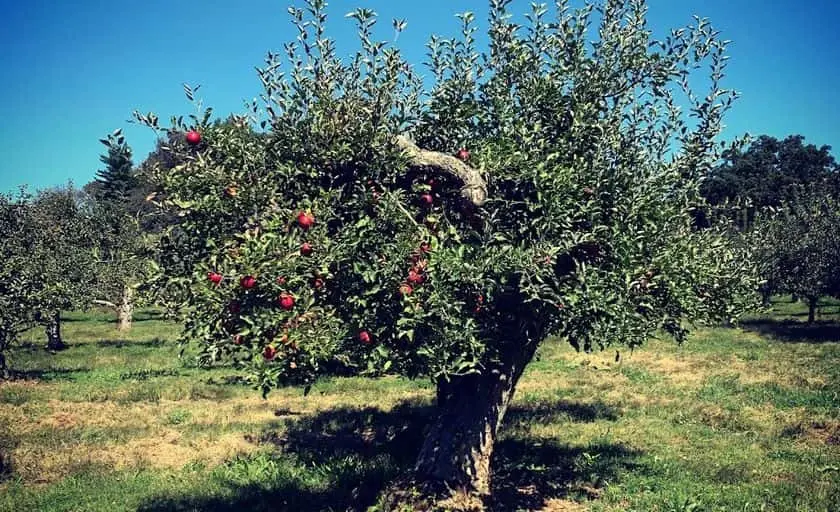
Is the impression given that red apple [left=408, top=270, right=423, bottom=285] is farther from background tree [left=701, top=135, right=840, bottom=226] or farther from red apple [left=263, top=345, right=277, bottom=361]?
background tree [left=701, top=135, right=840, bottom=226]

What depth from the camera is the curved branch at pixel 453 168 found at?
8594mm

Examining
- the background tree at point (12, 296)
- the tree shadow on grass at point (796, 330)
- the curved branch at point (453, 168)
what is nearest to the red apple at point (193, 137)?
the curved branch at point (453, 168)

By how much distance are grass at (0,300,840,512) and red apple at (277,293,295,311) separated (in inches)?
228

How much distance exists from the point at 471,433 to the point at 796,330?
1292 inches

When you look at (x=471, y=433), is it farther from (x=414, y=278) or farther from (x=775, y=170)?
(x=775, y=170)

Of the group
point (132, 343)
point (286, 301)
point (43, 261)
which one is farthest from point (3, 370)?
point (286, 301)

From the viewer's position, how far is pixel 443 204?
902 cm

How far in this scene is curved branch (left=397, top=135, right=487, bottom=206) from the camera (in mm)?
8594

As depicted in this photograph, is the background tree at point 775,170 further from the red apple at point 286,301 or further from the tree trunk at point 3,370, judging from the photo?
the red apple at point 286,301

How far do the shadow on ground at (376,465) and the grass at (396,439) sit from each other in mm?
55

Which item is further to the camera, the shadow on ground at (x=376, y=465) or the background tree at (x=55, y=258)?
the background tree at (x=55, y=258)

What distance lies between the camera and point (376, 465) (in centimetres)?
1349

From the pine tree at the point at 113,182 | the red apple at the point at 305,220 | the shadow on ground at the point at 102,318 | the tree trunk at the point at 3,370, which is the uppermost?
the pine tree at the point at 113,182

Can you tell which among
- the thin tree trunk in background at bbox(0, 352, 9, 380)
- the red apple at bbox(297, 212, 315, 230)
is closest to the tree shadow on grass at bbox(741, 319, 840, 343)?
the red apple at bbox(297, 212, 315, 230)
